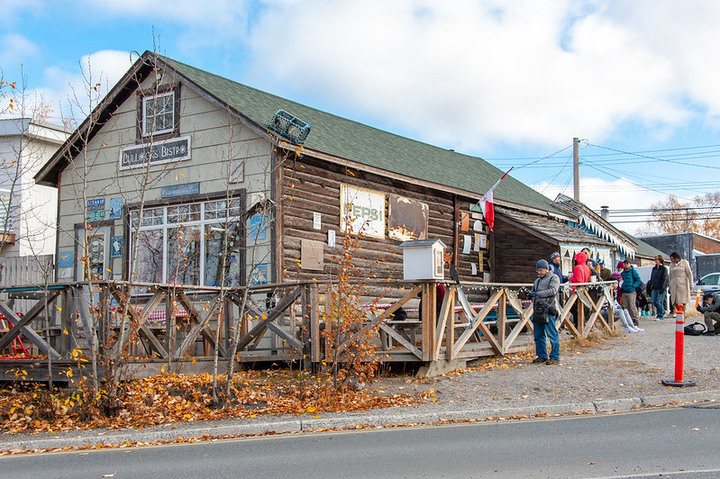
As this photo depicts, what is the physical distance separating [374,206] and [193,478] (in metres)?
12.0

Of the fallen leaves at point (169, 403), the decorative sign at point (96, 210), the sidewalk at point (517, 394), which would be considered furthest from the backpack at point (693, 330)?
the decorative sign at point (96, 210)

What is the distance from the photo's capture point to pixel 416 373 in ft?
39.6

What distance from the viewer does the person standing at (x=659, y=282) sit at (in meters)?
19.0

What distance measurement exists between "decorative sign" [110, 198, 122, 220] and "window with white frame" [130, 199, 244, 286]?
1.65 feet

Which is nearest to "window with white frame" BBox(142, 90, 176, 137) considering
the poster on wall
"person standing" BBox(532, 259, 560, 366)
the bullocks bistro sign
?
the bullocks bistro sign

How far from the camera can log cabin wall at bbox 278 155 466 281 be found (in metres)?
15.3

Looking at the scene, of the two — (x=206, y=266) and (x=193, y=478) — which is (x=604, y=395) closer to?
(x=193, y=478)

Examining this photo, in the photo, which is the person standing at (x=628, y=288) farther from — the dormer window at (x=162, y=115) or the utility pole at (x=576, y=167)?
the utility pole at (x=576, y=167)

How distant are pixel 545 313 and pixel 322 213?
591 cm

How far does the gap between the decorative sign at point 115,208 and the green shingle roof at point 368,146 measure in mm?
3570

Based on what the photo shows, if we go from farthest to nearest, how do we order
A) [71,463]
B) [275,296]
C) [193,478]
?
[275,296] → [71,463] → [193,478]

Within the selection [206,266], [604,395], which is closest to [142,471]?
[604,395]

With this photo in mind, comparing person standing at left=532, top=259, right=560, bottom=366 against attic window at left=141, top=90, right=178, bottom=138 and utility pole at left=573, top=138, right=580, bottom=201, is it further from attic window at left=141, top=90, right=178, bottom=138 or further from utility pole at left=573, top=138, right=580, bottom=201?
utility pole at left=573, top=138, right=580, bottom=201

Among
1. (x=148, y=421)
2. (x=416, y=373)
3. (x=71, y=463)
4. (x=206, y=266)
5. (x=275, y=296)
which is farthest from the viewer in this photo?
(x=206, y=266)
